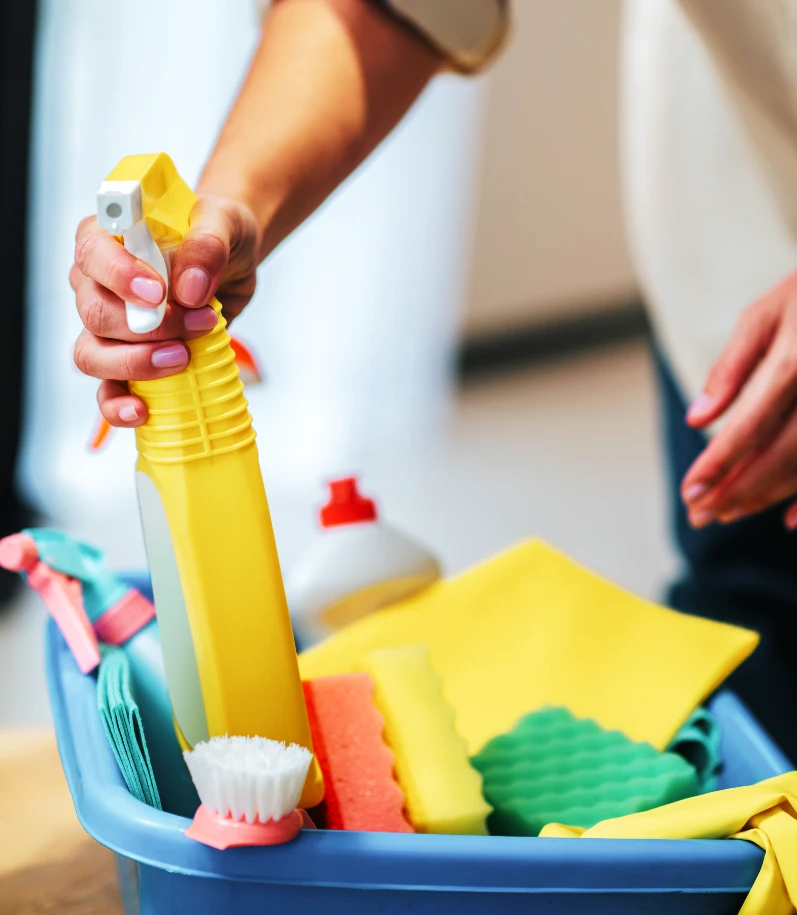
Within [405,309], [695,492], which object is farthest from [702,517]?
[405,309]

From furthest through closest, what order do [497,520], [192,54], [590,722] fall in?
[497,520] < [192,54] < [590,722]

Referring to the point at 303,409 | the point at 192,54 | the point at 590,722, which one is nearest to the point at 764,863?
the point at 590,722

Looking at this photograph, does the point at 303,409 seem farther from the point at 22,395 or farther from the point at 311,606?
the point at 311,606

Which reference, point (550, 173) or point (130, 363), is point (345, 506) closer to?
point (130, 363)

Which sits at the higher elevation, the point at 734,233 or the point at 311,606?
the point at 734,233

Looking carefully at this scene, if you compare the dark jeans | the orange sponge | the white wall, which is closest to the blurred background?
the white wall

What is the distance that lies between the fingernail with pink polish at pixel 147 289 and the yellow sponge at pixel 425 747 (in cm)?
17

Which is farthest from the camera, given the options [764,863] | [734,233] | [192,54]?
[192,54]

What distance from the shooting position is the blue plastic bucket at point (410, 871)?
0.96 feet

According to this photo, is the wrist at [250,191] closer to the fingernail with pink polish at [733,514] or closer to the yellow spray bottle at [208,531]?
the yellow spray bottle at [208,531]

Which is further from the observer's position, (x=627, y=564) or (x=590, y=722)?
(x=627, y=564)

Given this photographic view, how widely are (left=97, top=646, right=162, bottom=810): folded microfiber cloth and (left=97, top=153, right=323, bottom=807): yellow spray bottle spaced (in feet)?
0.07

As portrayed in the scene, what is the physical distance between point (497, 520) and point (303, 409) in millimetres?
360

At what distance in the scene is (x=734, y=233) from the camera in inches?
27.3
